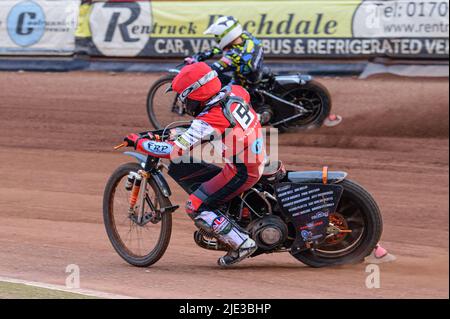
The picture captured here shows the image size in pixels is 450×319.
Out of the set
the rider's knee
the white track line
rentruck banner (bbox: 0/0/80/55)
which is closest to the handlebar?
the rider's knee

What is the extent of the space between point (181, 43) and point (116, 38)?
1.42m

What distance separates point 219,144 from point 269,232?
2.41 feet

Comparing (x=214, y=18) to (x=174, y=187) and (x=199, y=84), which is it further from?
(x=199, y=84)

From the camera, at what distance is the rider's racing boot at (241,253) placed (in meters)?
6.34

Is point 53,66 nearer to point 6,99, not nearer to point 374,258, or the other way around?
point 6,99

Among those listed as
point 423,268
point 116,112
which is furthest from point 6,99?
point 423,268

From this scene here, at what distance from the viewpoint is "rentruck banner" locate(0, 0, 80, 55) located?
1786 centimetres

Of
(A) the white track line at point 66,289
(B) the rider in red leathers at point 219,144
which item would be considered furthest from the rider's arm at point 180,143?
(A) the white track line at point 66,289

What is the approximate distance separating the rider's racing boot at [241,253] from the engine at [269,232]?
2.2 inches

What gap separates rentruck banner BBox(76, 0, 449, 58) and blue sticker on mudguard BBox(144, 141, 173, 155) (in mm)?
10046

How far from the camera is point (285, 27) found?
1656 centimetres

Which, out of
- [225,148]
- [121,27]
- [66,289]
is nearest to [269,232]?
[225,148]

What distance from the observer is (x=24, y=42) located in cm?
1797

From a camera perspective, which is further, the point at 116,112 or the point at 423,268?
the point at 116,112
